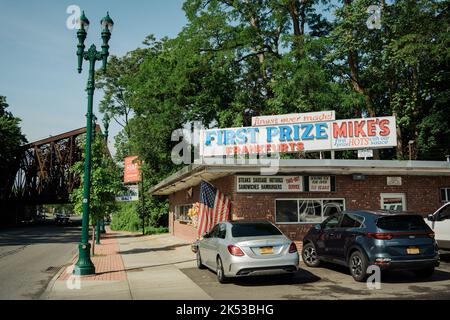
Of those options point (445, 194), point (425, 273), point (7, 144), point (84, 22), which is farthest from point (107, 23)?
point (7, 144)

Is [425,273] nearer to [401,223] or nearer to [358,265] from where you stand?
[401,223]

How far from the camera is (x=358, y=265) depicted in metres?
10.5

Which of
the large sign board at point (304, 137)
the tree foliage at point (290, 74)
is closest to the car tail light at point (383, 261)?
the large sign board at point (304, 137)

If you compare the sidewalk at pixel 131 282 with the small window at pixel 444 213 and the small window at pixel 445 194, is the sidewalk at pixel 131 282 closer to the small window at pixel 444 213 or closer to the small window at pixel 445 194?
the small window at pixel 444 213

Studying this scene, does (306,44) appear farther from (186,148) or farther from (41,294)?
(41,294)

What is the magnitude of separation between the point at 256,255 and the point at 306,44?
22.4 m

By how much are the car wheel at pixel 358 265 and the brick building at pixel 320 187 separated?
226 inches

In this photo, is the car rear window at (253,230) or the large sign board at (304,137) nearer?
the car rear window at (253,230)

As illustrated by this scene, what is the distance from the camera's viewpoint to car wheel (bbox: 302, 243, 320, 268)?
12.8 metres

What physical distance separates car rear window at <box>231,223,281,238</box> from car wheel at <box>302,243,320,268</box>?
2259 millimetres

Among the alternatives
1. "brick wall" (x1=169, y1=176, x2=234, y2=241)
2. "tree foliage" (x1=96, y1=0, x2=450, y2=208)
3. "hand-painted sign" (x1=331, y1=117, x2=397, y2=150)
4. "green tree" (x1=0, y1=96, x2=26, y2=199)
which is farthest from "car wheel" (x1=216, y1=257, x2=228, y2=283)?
"green tree" (x1=0, y1=96, x2=26, y2=199)

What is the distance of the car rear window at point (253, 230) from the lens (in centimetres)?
1074

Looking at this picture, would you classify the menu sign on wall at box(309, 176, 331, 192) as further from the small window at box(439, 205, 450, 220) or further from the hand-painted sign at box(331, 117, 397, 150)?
the small window at box(439, 205, 450, 220)

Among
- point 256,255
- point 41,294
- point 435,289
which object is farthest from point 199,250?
point 435,289
